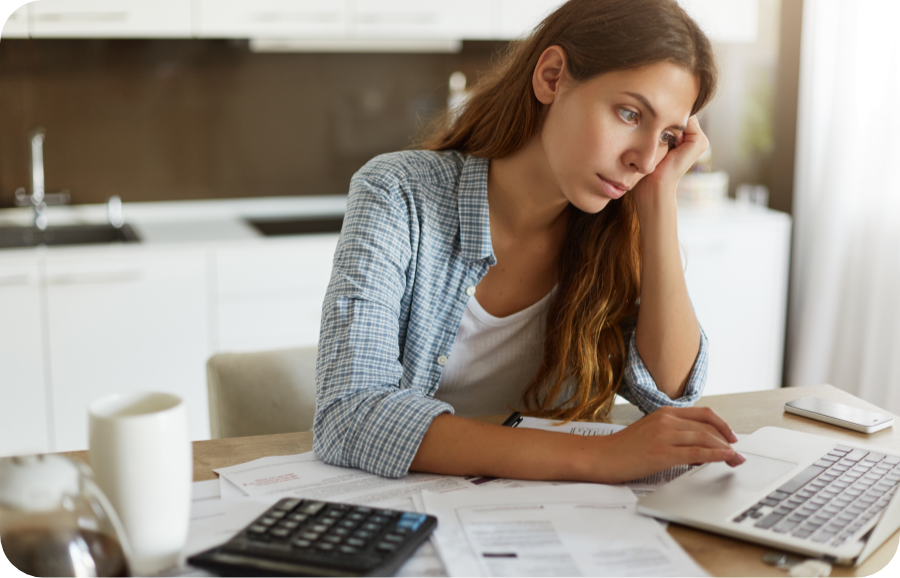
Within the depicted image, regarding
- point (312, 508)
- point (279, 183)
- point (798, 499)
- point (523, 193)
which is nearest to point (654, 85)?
point (523, 193)

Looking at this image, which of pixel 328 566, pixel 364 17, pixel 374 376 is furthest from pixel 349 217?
pixel 364 17

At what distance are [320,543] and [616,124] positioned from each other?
0.70 meters

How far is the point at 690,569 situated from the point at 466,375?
66 centimetres

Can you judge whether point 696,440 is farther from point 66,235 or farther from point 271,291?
point 66,235

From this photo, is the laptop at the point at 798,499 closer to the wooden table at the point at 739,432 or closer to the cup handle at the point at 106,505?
the wooden table at the point at 739,432

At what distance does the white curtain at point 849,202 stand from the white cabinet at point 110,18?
2087 mm

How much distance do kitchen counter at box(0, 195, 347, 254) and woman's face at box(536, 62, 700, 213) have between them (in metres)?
1.45

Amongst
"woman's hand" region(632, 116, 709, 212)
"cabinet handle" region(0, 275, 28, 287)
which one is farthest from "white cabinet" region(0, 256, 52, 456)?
"woman's hand" region(632, 116, 709, 212)

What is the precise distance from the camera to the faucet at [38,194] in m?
2.65

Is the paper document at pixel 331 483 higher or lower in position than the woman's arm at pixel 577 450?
lower

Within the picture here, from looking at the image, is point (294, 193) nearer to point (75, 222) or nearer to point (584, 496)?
point (75, 222)

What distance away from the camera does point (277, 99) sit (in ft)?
9.77

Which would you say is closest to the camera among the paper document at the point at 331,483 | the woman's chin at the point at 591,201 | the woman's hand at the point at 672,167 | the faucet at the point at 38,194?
the paper document at the point at 331,483

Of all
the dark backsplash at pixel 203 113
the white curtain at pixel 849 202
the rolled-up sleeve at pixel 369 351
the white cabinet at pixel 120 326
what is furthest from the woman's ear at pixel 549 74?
the white curtain at pixel 849 202
